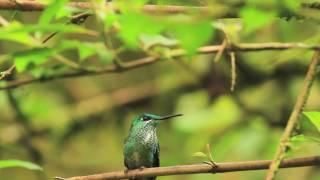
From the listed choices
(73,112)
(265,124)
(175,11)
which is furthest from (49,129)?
(175,11)

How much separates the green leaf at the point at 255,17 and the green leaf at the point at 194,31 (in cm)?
10

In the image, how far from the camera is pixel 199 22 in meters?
1.40

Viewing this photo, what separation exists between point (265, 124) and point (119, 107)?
4.88 ft

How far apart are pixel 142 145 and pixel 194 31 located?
3.44 m

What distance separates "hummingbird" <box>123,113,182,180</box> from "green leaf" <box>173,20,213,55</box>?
3182 mm

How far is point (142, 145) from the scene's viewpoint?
15.8 ft

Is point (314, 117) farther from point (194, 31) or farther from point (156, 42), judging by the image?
point (194, 31)

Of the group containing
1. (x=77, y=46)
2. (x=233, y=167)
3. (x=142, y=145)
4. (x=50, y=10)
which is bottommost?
(x=142, y=145)

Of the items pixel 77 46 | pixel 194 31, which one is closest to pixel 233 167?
pixel 77 46

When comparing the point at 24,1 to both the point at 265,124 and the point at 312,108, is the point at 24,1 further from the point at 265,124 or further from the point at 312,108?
the point at 312,108

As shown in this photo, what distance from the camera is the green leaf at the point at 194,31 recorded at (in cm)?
139

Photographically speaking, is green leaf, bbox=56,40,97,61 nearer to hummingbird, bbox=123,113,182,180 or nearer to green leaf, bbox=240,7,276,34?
green leaf, bbox=240,7,276,34

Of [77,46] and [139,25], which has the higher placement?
[139,25]

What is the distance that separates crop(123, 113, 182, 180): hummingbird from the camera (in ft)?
15.3
